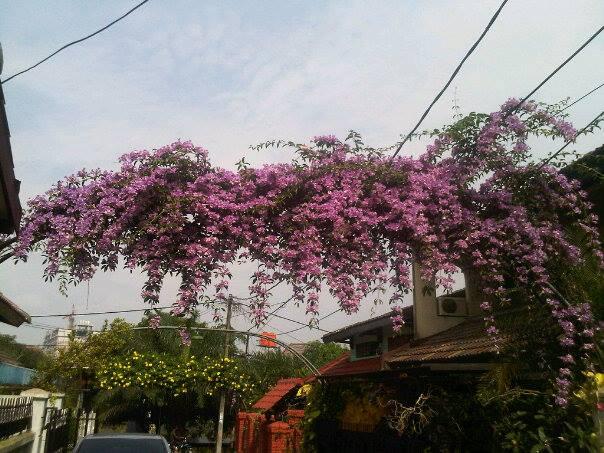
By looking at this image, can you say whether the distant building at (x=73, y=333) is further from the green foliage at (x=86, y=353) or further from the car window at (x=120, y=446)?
the car window at (x=120, y=446)

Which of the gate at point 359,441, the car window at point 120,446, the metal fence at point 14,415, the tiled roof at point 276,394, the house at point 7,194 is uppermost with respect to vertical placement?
the house at point 7,194

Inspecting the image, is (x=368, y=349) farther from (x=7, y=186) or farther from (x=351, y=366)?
(x=7, y=186)

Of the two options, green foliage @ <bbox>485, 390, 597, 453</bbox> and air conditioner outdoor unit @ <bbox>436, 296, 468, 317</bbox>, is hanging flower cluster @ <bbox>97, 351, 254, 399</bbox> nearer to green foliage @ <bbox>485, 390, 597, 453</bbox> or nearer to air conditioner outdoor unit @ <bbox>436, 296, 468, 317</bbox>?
air conditioner outdoor unit @ <bbox>436, 296, 468, 317</bbox>

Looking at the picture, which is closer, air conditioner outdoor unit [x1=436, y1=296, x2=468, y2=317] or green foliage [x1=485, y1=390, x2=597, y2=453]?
green foliage [x1=485, y1=390, x2=597, y2=453]

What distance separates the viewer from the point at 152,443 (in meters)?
9.61

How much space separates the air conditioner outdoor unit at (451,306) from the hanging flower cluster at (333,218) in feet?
19.0

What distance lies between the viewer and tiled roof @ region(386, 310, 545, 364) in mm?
7719

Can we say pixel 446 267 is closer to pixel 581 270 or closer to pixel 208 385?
pixel 581 270

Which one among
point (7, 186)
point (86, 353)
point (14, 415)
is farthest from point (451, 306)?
point (86, 353)

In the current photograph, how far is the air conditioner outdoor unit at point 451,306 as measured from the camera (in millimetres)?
13922

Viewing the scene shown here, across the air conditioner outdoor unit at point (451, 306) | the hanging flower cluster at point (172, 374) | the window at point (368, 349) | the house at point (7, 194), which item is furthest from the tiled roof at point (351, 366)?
the house at point (7, 194)

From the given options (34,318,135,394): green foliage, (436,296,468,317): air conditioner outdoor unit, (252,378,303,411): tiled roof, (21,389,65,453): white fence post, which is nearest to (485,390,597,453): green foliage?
(436,296,468,317): air conditioner outdoor unit

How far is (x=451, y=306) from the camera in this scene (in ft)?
46.2

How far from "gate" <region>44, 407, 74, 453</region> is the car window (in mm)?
5149
